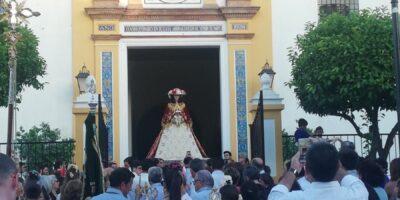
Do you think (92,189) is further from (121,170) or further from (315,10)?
(315,10)

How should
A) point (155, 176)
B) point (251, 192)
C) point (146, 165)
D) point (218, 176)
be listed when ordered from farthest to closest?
point (146, 165)
point (218, 176)
point (155, 176)
point (251, 192)

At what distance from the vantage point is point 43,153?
70.8ft

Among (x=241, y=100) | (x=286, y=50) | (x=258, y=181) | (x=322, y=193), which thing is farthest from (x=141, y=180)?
(x=286, y=50)

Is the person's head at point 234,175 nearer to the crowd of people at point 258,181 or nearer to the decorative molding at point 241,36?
the crowd of people at point 258,181

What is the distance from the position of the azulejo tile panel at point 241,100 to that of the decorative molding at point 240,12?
0.90 m

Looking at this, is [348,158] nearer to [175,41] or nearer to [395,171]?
[395,171]

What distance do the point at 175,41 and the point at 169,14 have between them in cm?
71

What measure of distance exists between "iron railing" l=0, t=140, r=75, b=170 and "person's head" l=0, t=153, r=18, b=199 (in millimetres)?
17070

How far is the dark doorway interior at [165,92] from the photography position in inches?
1117

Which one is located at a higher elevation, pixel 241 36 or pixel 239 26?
pixel 239 26

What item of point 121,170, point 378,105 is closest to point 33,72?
point 378,105

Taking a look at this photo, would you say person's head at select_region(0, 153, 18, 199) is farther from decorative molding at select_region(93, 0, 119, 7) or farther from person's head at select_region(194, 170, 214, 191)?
decorative molding at select_region(93, 0, 119, 7)

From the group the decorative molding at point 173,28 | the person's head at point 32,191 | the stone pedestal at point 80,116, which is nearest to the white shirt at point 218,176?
the person's head at point 32,191

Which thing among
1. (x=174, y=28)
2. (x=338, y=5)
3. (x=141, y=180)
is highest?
(x=338, y=5)
